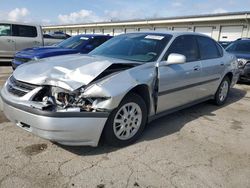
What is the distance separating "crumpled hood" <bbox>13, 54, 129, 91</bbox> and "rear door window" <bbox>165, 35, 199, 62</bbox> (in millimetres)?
1341

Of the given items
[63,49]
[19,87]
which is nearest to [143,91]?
[19,87]

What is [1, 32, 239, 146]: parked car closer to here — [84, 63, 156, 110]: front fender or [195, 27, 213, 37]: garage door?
[84, 63, 156, 110]: front fender

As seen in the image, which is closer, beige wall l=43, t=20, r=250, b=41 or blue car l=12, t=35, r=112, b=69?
blue car l=12, t=35, r=112, b=69

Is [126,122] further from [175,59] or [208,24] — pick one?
[208,24]

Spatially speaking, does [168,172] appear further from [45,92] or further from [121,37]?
[121,37]

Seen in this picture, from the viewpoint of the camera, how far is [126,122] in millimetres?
3369

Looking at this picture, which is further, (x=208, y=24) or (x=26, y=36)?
(x=208, y=24)

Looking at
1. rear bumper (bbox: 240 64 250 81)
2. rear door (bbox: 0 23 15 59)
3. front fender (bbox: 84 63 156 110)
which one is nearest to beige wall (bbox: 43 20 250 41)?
rear bumper (bbox: 240 64 250 81)

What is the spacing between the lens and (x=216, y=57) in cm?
533

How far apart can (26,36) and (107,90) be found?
8915 millimetres

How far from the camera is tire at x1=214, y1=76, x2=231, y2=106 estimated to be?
5648mm

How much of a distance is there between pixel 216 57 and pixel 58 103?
3690 mm

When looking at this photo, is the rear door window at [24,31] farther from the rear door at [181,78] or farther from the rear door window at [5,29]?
the rear door at [181,78]

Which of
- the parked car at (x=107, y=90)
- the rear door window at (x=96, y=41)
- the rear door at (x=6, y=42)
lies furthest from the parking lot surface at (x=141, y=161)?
the rear door at (x=6, y=42)
